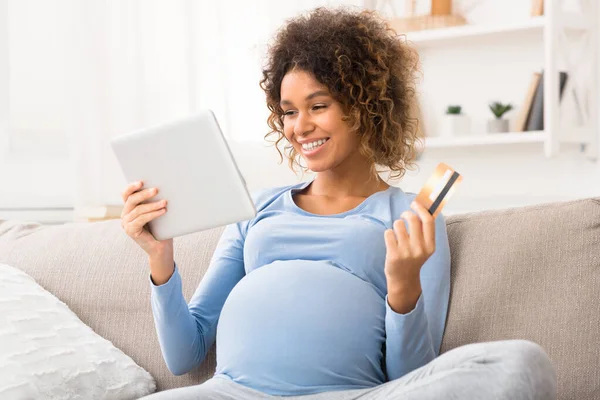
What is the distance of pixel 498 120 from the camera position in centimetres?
286

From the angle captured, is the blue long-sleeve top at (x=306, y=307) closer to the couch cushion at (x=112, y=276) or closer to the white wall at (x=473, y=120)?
the couch cushion at (x=112, y=276)

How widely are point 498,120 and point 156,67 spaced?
1205 mm

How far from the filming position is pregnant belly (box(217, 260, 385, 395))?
1.34 m

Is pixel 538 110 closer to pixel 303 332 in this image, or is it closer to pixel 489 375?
pixel 303 332

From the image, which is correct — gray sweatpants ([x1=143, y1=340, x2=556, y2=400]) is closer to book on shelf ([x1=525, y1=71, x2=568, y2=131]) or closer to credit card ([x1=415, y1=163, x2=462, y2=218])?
credit card ([x1=415, y1=163, x2=462, y2=218])

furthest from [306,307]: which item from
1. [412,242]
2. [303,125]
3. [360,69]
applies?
[360,69]

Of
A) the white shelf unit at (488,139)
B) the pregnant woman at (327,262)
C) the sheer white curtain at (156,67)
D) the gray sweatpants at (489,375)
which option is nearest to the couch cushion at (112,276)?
the pregnant woman at (327,262)

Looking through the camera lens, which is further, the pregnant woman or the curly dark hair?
the curly dark hair

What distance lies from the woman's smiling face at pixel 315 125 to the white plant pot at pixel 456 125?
4.67 feet

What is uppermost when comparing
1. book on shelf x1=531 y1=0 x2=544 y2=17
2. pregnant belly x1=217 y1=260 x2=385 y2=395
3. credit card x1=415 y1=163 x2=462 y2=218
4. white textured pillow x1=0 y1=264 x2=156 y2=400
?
book on shelf x1=531 y1=0 x2=544 y2=17

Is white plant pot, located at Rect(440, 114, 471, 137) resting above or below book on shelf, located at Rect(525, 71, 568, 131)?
below

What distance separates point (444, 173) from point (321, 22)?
0.53m

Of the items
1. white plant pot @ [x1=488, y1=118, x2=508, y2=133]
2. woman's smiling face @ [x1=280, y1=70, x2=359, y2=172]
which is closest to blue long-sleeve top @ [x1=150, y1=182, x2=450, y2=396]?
woman's smiling face @ [x1=280, y1=70, x2=359, y2=172]

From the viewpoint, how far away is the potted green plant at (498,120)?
9.36 ft
